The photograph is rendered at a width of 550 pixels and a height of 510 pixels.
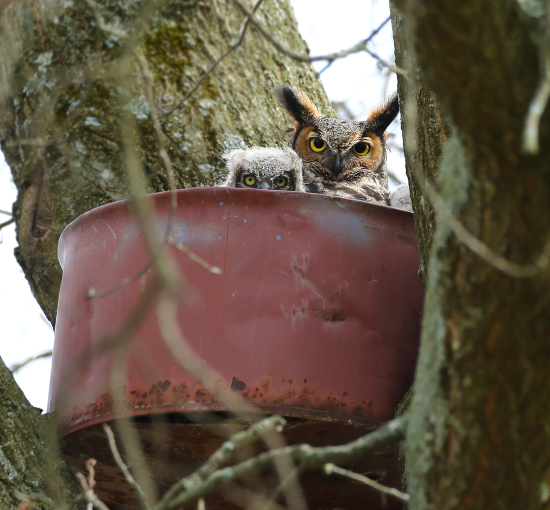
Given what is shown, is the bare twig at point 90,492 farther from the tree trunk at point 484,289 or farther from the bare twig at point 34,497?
the tree trunk at point 484,289

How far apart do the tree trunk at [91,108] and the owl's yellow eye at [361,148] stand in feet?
2.32

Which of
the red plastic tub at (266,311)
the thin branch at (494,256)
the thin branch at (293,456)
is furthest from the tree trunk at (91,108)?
the thin branch at (494,256)

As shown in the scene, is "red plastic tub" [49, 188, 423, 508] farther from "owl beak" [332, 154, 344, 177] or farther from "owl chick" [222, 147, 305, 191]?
"owl beak" [332, 154, 344, 177]

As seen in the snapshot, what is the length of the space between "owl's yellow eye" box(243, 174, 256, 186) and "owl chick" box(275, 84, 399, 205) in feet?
1.53

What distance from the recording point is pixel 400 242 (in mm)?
1985

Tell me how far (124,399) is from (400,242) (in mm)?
838

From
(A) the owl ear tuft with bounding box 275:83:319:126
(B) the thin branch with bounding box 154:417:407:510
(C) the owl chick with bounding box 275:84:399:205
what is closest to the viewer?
(B) the thin branch with bounding box 154:417:407:510

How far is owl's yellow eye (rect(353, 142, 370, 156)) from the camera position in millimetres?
3361

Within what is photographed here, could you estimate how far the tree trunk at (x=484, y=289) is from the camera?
34.1 inches

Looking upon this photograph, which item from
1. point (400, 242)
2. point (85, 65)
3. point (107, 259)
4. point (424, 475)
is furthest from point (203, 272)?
point (85, 65)

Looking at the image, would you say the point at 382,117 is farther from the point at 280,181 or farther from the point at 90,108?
the point at 90,108

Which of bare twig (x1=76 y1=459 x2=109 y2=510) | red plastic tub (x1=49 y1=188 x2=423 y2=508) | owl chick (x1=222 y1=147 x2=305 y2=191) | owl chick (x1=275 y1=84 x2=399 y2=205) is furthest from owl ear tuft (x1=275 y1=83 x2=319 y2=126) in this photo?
bare twig (x1=76 y1=459 x2=109 y2=510)

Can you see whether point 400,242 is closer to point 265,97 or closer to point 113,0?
point 265,97

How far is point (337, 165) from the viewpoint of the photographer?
10.6 feet
